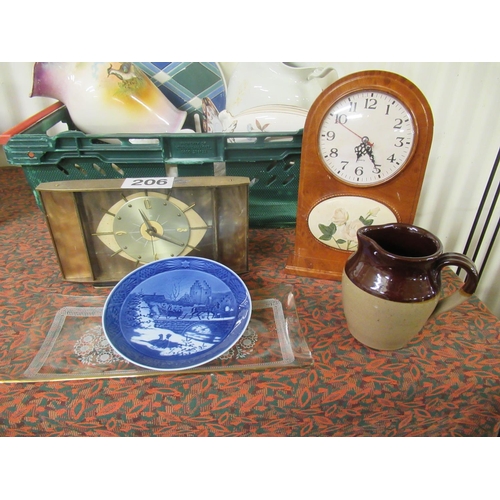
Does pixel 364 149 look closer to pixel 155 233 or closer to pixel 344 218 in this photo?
pixel 344 218

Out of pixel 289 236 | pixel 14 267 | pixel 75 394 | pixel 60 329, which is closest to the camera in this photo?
pixel 75 394

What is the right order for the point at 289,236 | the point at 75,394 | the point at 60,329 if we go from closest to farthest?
the point at 75,394 < the point at 60,329 < the point at 289,236

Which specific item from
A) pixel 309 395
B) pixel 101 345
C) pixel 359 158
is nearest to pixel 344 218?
pixel 359 158

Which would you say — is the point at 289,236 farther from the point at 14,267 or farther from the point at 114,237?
the point at 14,267

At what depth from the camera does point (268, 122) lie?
79 cm

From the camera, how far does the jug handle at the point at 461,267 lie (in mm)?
490

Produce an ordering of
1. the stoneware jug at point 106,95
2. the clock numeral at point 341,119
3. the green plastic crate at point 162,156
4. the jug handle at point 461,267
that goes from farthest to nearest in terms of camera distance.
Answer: the stoneware jug at point 106,95, the green plastic crate at point 162,156, the clock numeral at point 341,119, the jug handle at point 461,267

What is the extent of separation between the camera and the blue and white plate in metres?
0.53

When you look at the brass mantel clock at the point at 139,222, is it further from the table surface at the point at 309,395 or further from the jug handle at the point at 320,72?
the jug handle at the point at 320,72

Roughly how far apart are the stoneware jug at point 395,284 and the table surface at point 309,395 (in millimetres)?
55

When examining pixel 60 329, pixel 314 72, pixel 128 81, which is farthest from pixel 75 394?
pixel 314 72

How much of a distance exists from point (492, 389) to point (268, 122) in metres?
0.63

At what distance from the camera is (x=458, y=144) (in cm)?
85

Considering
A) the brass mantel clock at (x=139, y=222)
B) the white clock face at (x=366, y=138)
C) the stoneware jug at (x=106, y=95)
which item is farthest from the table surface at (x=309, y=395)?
the stoneware jug at (x=106, y=95)
